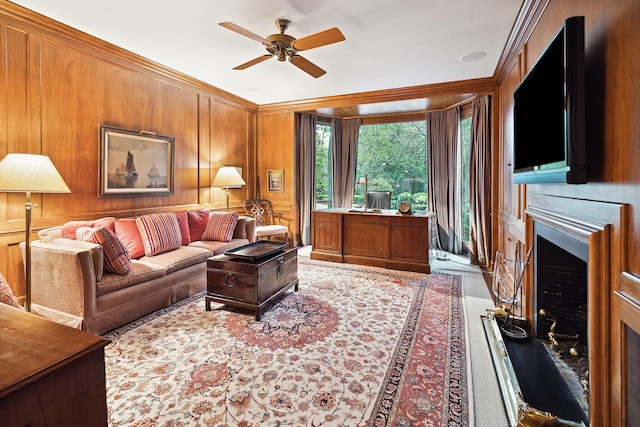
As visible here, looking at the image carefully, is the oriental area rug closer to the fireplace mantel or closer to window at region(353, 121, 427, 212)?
the fireplace mantel

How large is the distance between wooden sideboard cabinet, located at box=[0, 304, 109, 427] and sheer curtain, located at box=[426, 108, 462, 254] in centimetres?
575

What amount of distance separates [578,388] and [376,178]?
204 inches

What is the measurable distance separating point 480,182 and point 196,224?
4.22 m

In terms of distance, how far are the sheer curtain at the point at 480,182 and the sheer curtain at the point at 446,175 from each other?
0.61m

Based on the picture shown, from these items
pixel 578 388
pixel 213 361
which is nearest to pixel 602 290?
pixel 578 388

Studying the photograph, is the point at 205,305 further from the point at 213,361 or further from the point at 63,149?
the point at 63,149

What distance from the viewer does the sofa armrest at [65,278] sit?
2.47 metres

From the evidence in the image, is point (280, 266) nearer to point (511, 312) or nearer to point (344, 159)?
point (511, 312)

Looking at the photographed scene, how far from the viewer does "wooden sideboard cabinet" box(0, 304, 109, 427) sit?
2.49ft

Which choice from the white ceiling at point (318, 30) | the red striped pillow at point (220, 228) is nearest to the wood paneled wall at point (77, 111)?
the white ceiling at point (318, 30)

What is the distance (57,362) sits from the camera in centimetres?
83

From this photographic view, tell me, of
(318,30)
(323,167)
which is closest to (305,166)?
(323,167)

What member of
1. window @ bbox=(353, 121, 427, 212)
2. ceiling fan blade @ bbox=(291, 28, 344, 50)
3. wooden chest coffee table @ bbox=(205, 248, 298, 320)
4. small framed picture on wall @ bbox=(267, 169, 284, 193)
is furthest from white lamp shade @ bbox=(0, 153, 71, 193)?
window @ bbox=(353, 121, 427, 212)

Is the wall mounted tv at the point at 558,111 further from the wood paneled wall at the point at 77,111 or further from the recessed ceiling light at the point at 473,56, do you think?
the wood paneled wall at the point at 77,111
